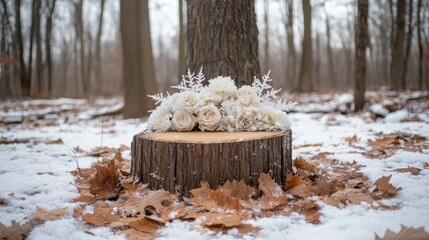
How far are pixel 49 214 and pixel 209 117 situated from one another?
4.22 ft

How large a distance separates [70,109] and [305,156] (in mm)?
8818

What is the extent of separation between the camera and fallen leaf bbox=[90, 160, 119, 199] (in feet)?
7.86

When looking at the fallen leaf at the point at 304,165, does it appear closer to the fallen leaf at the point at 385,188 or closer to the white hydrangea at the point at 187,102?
the fallen leaf at the point at 385,188

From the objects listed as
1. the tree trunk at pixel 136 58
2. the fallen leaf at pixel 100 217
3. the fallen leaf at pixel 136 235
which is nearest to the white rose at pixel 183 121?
the fallen leaf at pixel 100 217

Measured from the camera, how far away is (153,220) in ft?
6.04

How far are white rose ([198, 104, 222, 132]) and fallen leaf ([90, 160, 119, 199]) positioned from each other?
79 cm

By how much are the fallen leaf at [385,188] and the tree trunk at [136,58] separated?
233 inches

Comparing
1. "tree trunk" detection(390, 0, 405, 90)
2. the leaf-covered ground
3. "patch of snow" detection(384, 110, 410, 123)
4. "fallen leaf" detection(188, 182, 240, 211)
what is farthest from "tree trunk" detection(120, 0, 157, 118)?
"tree trunk" detection(390, 0, 405, 90)

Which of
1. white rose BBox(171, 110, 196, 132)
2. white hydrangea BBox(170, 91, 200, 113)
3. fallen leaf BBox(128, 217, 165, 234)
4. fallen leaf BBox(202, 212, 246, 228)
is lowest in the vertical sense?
fallen leaf BBox(128, 217, 165, 234)

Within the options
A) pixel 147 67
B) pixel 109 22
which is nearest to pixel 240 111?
pixel 147 67

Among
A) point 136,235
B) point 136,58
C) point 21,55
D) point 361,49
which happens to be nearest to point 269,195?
point 136,235

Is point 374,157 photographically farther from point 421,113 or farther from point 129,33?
point 129,33

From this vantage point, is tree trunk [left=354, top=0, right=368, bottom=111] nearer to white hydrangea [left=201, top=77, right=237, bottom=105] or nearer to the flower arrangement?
the flower arrangement

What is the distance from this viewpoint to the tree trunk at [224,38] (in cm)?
365
